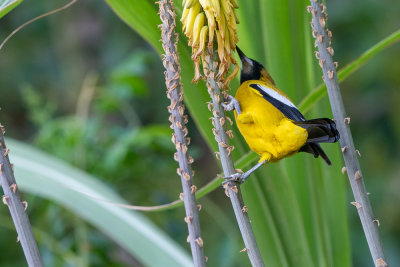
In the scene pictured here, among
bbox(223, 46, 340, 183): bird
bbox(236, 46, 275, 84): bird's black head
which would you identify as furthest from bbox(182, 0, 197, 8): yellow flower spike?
bbox(236, 46, 275, 84): bird's black head

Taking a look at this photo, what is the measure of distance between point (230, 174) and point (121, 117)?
1726mm

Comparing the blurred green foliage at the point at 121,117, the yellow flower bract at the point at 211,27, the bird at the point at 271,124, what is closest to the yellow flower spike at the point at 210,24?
the yellow flower bract at the point at 211,27

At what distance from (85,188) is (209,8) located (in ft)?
1.26

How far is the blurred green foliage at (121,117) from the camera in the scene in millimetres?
992

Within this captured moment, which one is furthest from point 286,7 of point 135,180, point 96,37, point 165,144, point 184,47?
point 96,37

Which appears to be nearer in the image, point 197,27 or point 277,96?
point 197,27

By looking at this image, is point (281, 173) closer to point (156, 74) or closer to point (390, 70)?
point (390, 70)

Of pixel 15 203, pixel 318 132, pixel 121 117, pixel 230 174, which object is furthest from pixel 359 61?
pixel 121 117

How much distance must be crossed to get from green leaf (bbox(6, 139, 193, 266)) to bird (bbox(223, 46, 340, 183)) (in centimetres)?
19

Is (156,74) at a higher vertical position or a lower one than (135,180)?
higher

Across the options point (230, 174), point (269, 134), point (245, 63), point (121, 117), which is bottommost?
point (230, 174)

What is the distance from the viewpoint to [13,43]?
2.03m

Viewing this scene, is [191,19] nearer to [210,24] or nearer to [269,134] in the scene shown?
[210,24]

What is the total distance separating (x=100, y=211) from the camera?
24.2 inches
